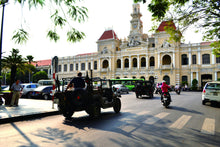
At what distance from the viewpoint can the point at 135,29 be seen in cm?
5259

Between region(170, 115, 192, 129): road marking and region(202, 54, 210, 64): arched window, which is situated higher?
region(202, 54, 210, 64): arched window

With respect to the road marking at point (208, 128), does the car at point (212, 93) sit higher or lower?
higher

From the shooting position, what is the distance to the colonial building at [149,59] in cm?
4431

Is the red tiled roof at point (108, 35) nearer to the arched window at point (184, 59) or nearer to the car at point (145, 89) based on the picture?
the arched window at point (184, 59)

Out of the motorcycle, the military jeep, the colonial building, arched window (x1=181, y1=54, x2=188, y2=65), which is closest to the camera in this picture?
the military jeep

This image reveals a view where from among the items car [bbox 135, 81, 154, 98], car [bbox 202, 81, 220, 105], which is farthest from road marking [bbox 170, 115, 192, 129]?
car [bbox 135, 81, 154, 98]

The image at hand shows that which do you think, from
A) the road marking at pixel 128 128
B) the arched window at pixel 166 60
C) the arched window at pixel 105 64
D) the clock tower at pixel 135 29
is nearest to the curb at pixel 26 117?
the road marking at pixel 128 128

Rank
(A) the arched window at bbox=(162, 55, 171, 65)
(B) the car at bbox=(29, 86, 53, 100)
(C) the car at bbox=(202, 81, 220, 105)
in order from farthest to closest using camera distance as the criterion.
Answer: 1. (A) the arched window at bbox=(162, 55, 171, 65)
2. (B) the car at bbox=(29, 86, 53, 100)
3. (C) the car at bbox=(202, 81, 220, 105)

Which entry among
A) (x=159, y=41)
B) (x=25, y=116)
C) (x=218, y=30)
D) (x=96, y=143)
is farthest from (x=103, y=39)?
(x=96, y=143)

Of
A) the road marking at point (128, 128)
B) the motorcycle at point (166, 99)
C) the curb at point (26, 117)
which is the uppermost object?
the motorcycle at point (166, 99)

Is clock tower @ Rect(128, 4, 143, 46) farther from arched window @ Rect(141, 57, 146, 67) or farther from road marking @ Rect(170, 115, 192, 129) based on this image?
road marking @ Rect(170, 115, 192, 129)

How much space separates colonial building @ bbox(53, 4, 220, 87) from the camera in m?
44.3

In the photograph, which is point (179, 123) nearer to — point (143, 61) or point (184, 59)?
point (184, 59)

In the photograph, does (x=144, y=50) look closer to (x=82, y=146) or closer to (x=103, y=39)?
(x=103, y=39)
